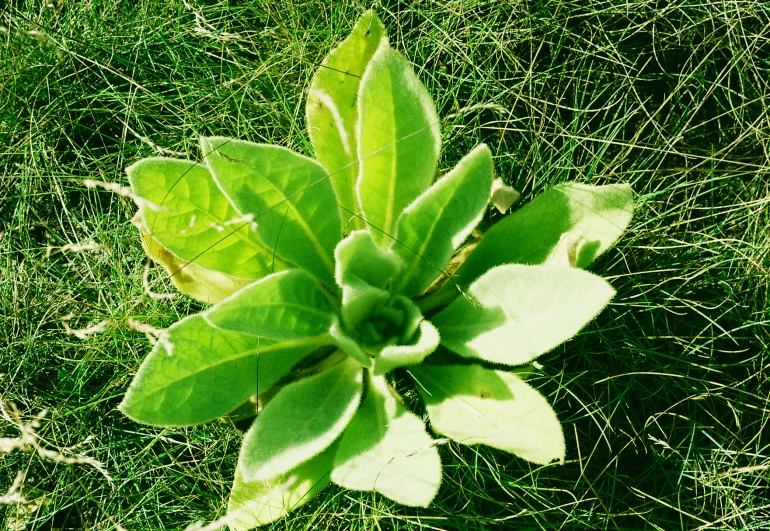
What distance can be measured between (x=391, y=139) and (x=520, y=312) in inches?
17.9

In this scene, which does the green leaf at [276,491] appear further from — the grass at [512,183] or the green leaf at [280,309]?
the green leaf at [280,309]

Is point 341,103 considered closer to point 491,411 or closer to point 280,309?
point 280,309

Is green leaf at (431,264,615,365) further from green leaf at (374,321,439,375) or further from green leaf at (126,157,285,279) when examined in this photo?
green leaf at (126,157,285,279)

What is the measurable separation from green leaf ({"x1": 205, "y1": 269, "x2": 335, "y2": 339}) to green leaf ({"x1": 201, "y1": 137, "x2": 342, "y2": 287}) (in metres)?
0.09

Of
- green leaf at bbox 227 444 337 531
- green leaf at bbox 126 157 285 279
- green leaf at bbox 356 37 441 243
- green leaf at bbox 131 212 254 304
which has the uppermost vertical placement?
green leaf at bbox 356 37 441 243

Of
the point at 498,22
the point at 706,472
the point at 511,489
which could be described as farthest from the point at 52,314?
the point at 706,472

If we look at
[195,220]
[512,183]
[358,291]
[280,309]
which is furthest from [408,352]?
[512,183]

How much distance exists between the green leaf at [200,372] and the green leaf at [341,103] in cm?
38

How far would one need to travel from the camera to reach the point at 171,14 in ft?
7.28

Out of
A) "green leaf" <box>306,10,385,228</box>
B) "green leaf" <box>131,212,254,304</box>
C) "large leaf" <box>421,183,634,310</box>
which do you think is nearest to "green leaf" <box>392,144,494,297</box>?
"large leaf" <box>421,183,634,310</box>

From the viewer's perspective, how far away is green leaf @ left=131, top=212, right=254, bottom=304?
1.71 meters

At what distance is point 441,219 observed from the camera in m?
1.59

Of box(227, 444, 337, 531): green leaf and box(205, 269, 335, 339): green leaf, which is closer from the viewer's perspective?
box(205, 269, 335, 339): green leaf

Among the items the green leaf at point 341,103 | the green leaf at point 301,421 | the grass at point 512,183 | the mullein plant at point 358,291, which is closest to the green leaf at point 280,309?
the mullein plant at point 358,291
